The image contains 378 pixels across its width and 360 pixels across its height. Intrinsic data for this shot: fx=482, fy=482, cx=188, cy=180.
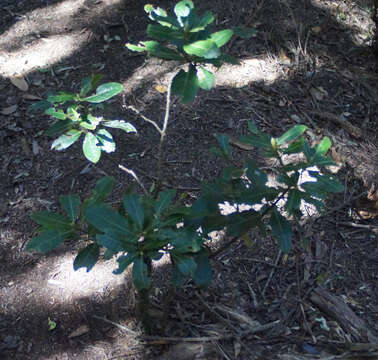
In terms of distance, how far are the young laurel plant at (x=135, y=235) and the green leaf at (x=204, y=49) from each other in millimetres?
534

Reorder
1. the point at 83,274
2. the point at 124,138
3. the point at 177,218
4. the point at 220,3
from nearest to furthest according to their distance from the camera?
1. the point at 177,218
2. the point at 83,274
3. the point at 124,138
4. the point at 220,3

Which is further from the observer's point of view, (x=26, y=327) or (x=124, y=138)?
(x=124, y=138)

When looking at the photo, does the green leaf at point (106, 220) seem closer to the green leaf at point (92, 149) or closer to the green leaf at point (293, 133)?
the green leaf at point (92, 149)

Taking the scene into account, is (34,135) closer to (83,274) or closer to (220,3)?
(83,274)

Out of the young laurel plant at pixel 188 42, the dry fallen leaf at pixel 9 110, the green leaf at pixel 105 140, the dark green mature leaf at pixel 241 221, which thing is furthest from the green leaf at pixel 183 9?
the dry fallen leaf at pixel 9 110

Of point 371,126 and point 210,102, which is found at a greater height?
Result: point 210,102

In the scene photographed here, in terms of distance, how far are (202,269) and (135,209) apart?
1.31 ft

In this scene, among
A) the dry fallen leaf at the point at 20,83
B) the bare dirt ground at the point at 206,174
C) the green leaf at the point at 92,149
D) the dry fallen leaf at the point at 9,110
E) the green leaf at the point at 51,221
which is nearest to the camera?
the green leaf at the point at 51,221

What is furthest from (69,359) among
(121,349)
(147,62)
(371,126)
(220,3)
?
(220,3)

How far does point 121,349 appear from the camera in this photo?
2.34 meters

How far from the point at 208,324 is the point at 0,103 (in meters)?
2.27

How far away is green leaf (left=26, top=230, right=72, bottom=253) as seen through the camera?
1.74m

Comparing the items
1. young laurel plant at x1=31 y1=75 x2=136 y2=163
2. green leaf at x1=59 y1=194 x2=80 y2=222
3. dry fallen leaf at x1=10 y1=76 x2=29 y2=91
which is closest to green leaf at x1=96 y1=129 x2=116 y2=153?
young laurel plant at x1=31 y1=75 x2=136 y2=163

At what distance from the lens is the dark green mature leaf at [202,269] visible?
1.91 metres
